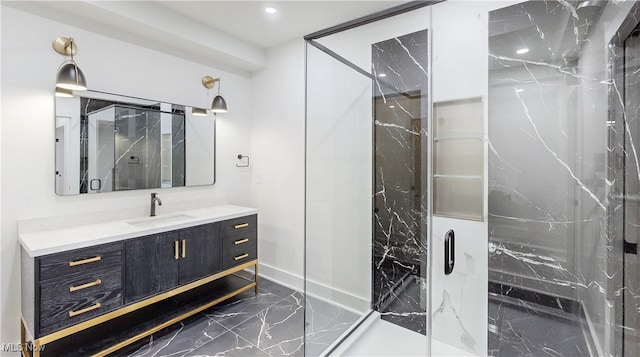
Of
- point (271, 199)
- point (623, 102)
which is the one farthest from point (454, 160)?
point (271, 199)

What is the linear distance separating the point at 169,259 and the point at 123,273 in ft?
1.04

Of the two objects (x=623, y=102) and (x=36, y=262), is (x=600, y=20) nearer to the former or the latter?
(x=623, y=102)

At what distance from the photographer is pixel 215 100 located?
2977 millimetres

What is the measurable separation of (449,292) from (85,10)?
10.8 ft

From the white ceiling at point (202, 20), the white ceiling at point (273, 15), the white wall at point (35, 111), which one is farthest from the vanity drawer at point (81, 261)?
the white ceiling at point (273, 15)

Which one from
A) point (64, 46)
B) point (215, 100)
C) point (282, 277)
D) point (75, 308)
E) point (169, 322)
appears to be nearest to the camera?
point (75, 308)

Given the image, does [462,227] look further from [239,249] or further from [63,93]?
[63,93]

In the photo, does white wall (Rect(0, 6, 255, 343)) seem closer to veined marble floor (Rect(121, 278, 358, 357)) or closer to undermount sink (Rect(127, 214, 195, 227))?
undermount sink (Rect(127, 214, 195, 227))

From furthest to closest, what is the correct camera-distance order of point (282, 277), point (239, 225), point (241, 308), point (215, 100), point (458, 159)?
point (282, 277), point (215, 100), point (239, 225), point (241, 308), point (458, 159)

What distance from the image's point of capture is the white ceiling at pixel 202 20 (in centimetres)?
213

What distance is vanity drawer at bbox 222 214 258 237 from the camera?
Result: 263cm


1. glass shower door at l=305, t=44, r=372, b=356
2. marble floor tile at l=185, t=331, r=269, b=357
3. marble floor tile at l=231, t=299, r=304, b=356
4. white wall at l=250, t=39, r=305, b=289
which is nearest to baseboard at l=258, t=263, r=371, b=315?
glass shower door at l=305, t=44, r=372, b=356

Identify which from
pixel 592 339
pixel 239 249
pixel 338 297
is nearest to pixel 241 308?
pixel 239 249

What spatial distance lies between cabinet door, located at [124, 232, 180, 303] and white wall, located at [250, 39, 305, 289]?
3.87 ft
